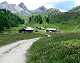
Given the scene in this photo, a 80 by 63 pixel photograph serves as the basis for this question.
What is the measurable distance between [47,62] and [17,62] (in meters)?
6.52

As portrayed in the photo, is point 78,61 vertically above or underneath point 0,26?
above

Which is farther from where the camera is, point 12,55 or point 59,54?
point 12,55

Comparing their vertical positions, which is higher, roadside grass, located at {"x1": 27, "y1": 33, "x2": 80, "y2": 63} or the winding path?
roadside grass, located at {"x1": 27, "y1": 33, "x2": 80, "y2": 63}

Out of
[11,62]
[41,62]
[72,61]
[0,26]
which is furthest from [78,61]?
[0,26]

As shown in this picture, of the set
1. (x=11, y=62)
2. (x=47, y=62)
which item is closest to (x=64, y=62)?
(x=47, y=62)

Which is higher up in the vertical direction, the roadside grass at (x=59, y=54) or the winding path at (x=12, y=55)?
the roadside grass at (x=59, y=54)

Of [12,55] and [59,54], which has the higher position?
[59,54]

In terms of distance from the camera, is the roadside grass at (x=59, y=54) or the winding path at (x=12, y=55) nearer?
the roadside grass at (x=59, y=54)

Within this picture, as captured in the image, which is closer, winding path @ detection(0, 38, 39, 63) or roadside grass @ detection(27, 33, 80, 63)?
roadside grass @ detection(27, 33, 80, 63)

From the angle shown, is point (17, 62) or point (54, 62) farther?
point (17, 62)

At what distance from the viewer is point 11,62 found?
35.6 meters

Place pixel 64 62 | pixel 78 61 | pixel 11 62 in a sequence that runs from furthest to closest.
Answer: pixel 11 62
pixel 64 62
pixel 78 61

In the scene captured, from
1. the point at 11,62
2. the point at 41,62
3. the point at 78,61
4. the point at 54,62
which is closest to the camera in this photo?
the point at 78,61

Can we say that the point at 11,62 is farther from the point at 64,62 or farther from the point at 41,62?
the point at 64,62
